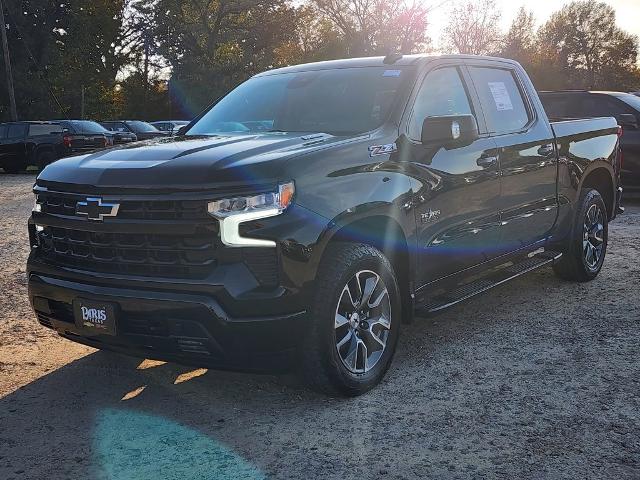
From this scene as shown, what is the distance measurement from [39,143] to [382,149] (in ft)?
65.3

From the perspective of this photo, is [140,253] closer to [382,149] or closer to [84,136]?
[382,149]

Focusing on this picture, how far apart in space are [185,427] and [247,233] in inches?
41.0

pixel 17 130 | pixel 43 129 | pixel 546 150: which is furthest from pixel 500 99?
pixel 17 130

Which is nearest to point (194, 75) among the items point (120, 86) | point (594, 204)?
point (120, 86)

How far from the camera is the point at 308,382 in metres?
3.81

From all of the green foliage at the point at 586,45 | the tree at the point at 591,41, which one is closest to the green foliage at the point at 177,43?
the green foliage at the point at 586,45

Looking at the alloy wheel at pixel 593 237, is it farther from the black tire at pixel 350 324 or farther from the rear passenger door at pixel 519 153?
the black tire at pixel 350 324

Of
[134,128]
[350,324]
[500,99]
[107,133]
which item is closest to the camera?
[350,324]

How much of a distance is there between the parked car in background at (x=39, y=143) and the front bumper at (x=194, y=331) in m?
19.1

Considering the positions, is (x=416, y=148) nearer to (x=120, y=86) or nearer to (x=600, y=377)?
(x=600, y=377)

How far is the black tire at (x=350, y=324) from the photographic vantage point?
3678mm

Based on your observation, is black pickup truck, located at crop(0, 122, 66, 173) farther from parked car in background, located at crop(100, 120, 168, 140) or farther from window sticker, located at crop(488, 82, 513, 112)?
window sticker, located at crop(488, 82, 513, 112)

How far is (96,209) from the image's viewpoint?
364 centimetres

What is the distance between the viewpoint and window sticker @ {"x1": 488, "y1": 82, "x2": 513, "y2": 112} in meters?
5.40
